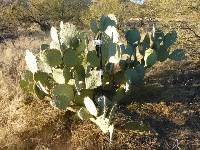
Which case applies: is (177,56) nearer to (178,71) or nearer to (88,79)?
(178,71)

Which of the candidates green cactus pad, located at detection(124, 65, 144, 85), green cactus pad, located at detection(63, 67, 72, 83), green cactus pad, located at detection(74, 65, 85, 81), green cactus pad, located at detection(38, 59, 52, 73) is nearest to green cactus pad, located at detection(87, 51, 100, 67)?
green cactus pad, located at detection(74, 65, 85, 81)

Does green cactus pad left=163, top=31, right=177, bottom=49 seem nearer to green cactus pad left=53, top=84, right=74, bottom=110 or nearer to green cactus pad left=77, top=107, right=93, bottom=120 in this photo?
green cactus pad left=53, top=84, right=74, bottom=110

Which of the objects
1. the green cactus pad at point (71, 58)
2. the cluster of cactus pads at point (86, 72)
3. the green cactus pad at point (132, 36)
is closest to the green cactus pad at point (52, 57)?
the cluster of cactus pads at point (86, 72)

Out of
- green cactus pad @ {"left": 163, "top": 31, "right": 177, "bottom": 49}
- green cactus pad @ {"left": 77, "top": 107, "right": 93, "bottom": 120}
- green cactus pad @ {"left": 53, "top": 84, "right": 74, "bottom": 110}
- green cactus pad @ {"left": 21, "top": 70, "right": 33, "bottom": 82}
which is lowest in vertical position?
green cactus pad @ {"left": 77, "top": 107, "right": 93, "bottom": 120}

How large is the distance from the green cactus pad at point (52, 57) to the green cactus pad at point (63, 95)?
0.42 m

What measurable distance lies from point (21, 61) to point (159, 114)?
3489 millimetres

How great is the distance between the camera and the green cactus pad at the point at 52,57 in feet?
22.1

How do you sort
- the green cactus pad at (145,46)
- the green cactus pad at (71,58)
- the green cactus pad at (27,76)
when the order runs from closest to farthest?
the green cactus pad at (71,58), the green cactus pad at (27,76), the green cactus pad at (145,46)

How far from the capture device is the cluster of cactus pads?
654 centimetres

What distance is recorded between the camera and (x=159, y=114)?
7020mm

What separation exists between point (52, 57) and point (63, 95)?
0.57 meters

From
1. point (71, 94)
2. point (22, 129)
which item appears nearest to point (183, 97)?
point (71, 94)

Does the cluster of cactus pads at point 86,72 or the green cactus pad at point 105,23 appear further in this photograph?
the green cactus pad at point 105,23

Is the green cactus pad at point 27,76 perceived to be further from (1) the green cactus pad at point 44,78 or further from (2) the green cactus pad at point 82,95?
(2) the green cactus pad at point 82,95
